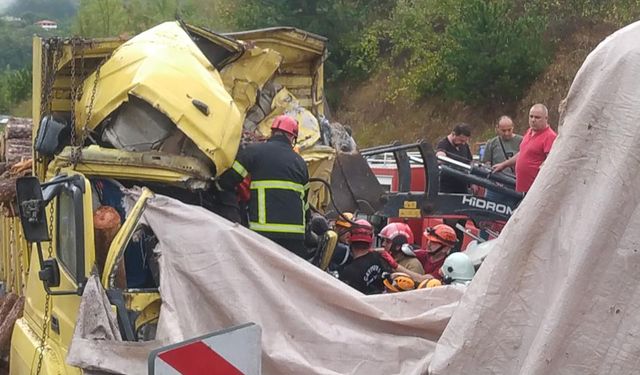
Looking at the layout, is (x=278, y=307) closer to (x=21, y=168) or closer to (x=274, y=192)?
(x=274, y=192)

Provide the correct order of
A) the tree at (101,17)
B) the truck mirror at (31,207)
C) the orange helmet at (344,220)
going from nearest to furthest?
1. the truck mirror at (31,207)
2. the orange helmet at (344,220)
3. the tree at (101,17)

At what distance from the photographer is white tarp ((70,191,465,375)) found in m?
3.82

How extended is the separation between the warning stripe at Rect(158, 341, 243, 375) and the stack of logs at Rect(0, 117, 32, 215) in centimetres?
293

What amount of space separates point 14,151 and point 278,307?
322 centimetres

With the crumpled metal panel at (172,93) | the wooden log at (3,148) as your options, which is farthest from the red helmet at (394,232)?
the wooden log at (3,148)

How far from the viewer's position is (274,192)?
5055mm

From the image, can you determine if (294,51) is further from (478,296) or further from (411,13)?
(411,13)

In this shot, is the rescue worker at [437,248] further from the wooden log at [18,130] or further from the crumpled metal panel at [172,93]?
the wooden log at [18,130]

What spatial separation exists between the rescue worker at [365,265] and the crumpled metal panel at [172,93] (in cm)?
109

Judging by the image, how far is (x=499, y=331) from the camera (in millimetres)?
2773

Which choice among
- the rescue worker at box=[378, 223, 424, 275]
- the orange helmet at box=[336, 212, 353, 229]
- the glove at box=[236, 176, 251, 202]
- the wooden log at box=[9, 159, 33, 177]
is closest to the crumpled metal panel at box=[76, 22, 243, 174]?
the glove at box=[236, 176, 251, 202]

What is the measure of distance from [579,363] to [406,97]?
1079 inches

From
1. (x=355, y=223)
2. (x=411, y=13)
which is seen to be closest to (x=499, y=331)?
(x=355, y=223)

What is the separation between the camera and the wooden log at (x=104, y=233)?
4.17 metres
